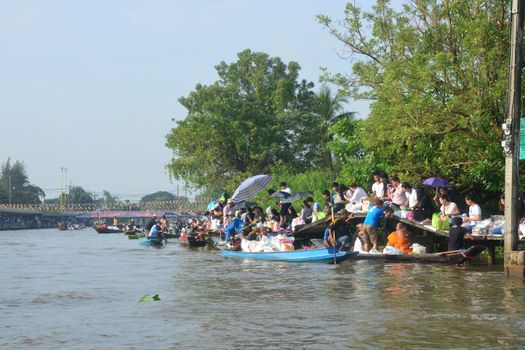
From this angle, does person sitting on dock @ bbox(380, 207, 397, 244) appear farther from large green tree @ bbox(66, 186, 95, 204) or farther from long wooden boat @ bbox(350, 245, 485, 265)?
large green tree @ bbox(66, 186, 95, 204)

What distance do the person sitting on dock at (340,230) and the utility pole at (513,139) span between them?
6717 mm

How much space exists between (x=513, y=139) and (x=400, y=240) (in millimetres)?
5639

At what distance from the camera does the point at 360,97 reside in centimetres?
2498

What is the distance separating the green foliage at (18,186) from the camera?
5910 inches

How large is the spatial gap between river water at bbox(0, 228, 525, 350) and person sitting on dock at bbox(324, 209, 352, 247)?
1.12 metres

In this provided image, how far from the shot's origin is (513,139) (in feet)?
54.1

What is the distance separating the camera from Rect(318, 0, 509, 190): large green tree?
20.9 metres

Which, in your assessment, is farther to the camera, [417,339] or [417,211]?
[417,211]

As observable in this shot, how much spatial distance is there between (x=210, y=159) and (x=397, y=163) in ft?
102

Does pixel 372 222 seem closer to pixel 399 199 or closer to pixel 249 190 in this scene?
pixel 399 199

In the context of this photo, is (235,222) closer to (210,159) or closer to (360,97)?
(360,97)

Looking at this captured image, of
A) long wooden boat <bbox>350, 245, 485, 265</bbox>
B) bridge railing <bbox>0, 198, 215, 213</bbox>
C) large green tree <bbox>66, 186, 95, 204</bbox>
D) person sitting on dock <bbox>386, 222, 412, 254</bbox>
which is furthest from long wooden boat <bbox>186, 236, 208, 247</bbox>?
large green tree <bbox>66, 186, 95, 204</bbox>

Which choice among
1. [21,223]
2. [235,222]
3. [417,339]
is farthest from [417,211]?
[21,223]

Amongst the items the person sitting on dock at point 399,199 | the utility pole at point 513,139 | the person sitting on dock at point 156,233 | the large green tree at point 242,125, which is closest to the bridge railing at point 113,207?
the large green tree at point 242,125
